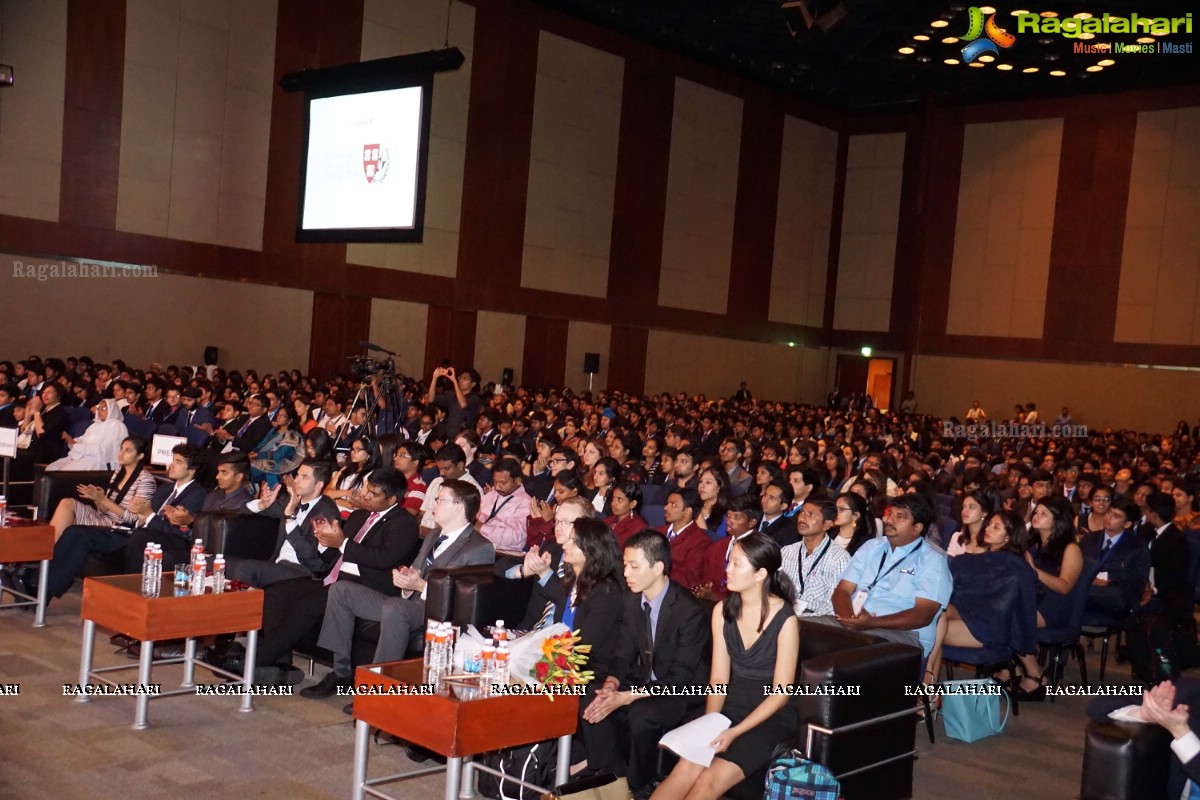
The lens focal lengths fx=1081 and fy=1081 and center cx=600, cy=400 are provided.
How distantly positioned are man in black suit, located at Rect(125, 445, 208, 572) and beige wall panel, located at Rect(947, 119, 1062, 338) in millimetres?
22469

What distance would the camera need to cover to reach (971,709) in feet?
17.2

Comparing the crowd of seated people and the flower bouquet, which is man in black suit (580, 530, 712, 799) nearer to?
the crowd of seated people

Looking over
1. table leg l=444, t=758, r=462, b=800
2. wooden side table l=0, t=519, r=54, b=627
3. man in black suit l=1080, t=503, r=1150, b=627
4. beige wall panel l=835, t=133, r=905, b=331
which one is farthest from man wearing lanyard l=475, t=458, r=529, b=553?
beige wall panel l=835, t=133, r=905, b=331

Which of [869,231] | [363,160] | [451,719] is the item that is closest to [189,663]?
[451,719]

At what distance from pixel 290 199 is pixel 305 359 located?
9.19ft

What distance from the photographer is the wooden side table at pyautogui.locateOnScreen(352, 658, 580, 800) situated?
11.9 ft

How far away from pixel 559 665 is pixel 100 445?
20.5ft

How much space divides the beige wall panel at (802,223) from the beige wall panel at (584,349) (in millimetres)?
5685

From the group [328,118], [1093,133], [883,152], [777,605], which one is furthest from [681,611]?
[883,152]

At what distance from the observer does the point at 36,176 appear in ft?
52.0

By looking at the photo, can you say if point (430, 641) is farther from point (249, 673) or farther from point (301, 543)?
point (301, 543)

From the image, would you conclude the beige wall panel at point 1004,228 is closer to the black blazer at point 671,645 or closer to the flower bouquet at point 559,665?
the black blazer at point 671,645

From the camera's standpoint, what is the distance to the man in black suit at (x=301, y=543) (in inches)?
233

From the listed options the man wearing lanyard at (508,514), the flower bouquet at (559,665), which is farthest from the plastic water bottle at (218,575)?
the man wearing lanyard at (508,514)
